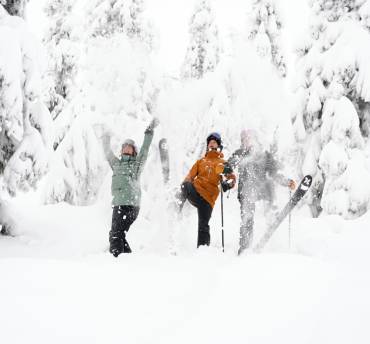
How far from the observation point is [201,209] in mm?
6246

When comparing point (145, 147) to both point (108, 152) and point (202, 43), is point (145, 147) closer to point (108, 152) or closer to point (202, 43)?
point (108, 152)

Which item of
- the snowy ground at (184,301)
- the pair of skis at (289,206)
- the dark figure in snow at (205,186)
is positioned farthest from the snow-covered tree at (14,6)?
the pair of skis at (289,206)

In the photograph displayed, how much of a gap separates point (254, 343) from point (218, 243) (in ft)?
18.7

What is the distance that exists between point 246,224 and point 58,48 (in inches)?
656

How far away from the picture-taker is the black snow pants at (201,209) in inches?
242

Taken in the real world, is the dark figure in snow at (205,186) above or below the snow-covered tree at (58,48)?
below

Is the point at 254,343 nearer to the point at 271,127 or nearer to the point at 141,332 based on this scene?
the point at 141,332

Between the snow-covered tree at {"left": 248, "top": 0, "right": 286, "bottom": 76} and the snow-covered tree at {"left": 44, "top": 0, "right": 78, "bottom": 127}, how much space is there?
903 cm

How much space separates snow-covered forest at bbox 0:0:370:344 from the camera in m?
2.86

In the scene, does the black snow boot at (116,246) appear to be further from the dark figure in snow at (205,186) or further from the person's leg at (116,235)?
the dark figure in snow at (205,186)

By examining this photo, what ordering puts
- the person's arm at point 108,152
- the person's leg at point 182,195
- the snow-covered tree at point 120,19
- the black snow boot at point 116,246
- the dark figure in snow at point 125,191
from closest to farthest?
1. the black snow boot at point 116,246
2. the dark figure in snow at point 125,191
3. the person's leg at point 182,195
4. the person's arm at point 108,152
5. the snow-covered tree at point 120,19

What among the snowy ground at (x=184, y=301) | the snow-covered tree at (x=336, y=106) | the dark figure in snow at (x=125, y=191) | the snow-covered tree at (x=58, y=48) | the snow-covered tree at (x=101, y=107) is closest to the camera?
the snowy ground at (x=184, y=301)

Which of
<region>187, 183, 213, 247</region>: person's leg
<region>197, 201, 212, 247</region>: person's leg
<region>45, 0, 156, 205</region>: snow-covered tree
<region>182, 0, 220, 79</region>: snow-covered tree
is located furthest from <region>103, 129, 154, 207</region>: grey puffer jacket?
<region>182, 0, 220, 79</region>: snow-covered tree

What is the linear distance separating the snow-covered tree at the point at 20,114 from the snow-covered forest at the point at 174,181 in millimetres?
28
